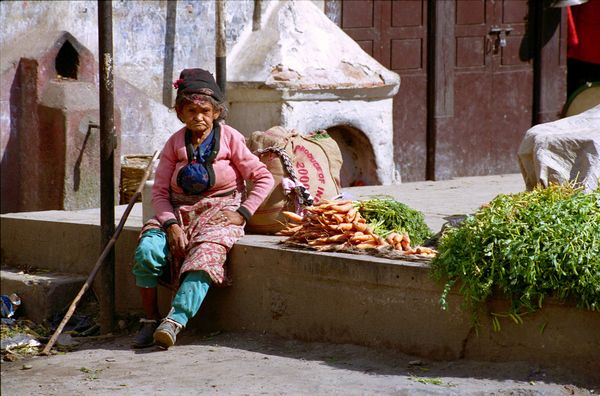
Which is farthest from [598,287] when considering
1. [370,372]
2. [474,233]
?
[370,372]

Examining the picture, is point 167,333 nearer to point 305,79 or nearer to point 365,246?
point 365,246

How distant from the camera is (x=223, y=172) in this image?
6340 millimetres

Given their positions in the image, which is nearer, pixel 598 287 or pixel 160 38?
pixel 598 287

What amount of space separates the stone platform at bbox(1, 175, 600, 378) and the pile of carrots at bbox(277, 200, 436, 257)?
114 millimetres

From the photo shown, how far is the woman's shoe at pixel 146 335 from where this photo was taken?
6184 mm

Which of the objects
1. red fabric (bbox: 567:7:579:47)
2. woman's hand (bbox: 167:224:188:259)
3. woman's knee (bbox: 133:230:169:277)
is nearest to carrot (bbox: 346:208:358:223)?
woman's hand (bbox: 167:224:188:259)

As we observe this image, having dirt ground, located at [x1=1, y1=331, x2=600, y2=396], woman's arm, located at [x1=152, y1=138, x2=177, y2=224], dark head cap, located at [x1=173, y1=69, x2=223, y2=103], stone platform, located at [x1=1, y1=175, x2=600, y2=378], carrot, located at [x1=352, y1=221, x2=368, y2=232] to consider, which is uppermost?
dark head cap, located at [x1=173, y1=69, x2=223, y2=103]

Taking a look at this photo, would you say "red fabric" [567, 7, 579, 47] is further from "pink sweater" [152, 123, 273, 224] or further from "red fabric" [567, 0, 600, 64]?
"pink sweater" [152, 123, 273, 224]

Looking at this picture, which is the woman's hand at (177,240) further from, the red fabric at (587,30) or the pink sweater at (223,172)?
the red fabric at (587,30)

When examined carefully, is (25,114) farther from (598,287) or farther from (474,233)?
(598,287)

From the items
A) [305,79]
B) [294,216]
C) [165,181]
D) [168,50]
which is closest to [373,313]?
[294,216]

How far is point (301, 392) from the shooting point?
5152 millimetres

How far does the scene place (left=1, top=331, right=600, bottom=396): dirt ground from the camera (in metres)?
5.18

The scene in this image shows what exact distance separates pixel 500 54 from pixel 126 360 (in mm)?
6275
